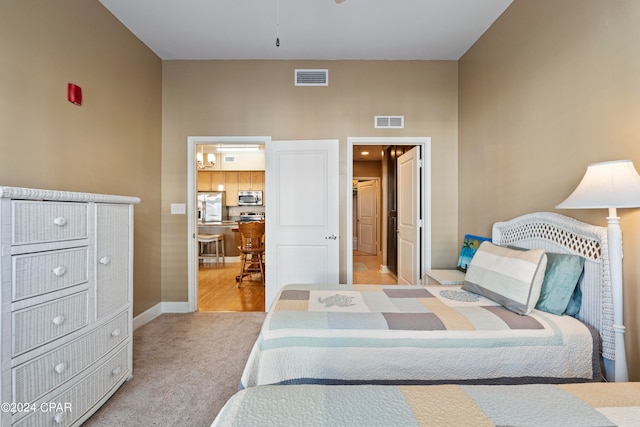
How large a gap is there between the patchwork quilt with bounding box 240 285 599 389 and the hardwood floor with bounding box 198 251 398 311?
7.07 ft

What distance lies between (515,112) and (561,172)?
73 centimetres

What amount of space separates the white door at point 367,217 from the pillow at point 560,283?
5901 mm

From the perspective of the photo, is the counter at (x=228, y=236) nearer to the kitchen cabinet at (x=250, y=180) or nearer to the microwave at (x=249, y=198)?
the microwave at (x=249, y=198)

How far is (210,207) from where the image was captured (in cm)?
675

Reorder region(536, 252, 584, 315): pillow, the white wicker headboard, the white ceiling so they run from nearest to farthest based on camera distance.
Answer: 1. the white wicker headboard
2. region(536, 252, 584, 315): pillow
3. the white ceiling

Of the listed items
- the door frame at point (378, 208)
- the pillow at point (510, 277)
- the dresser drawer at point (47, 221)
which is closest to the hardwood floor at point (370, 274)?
the door frame at point (378, 208)

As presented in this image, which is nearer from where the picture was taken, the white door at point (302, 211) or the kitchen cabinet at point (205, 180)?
the white door at point (302, 211)

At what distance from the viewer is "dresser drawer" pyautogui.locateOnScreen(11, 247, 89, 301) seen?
1.21 metres

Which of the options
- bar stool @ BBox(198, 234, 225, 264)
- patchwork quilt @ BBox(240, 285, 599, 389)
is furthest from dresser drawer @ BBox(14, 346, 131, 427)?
bar stool @ BBox(198, 234, 225, 264)

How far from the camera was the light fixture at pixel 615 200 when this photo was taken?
1.28m

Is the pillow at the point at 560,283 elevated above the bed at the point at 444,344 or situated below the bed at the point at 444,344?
above

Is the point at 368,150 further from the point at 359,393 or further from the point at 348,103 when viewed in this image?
the point at 359,393

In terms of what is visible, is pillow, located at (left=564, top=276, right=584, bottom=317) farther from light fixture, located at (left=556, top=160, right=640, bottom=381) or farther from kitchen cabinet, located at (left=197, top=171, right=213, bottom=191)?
kitchen cabinet, located at (left=197, top=171, right=213, bottom=191)

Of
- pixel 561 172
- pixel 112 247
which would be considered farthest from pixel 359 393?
pixel 561 172
